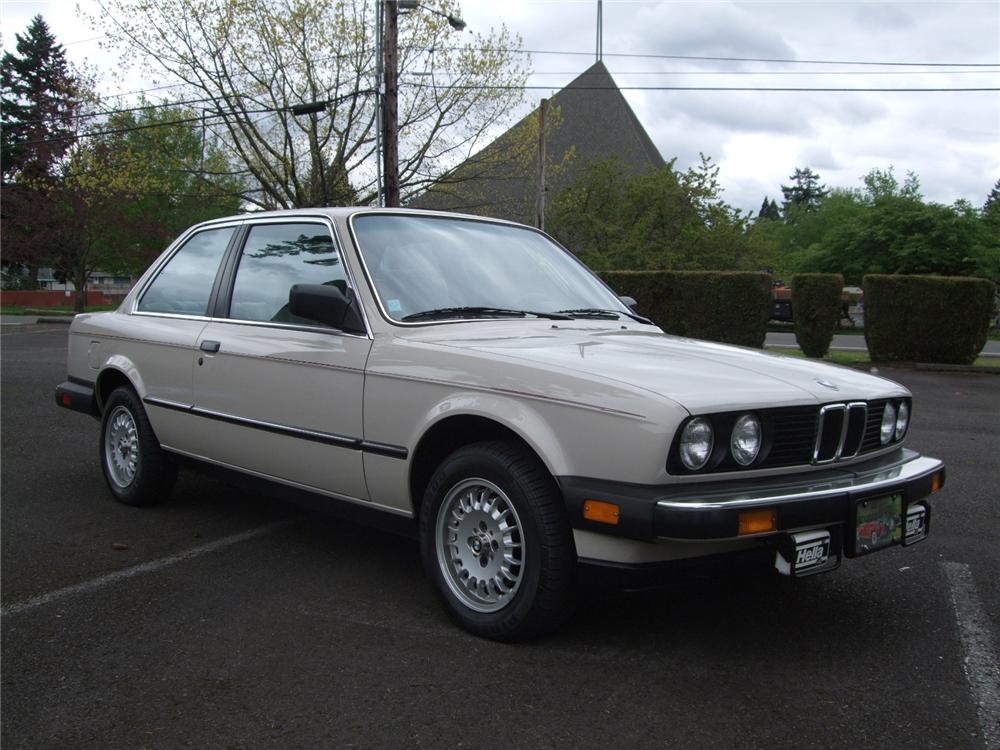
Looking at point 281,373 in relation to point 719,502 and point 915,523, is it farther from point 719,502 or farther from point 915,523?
point 915,523

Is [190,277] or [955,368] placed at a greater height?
[190,277]

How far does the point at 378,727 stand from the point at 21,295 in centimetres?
5478

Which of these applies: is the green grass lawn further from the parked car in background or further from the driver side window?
the driver side window

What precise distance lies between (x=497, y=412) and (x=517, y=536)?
0.46 metres

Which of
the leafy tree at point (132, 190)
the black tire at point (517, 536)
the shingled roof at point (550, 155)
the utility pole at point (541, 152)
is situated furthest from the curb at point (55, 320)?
the black tire at point (517, 536)

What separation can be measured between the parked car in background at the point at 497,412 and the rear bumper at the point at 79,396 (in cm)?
→ 67

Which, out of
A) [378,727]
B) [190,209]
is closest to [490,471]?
[378,727]

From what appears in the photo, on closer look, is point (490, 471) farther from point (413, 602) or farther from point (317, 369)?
point (317, 369)

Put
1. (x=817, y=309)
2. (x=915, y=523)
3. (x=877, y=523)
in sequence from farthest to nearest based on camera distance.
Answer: (x=817, y=309), (x=915, y=523), (x=877, y=523)

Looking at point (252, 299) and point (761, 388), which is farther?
point (252, 299)

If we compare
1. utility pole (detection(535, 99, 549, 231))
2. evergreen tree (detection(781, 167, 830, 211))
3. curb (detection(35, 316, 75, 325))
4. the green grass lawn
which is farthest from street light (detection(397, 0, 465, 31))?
evergreen tree (detection(781, 167, 830, 211))

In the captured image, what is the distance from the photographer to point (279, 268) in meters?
4.70

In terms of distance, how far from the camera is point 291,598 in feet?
13.1

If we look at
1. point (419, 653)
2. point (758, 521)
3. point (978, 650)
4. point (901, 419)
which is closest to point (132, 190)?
point (419, 653)
